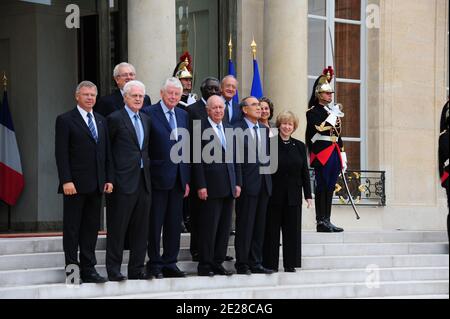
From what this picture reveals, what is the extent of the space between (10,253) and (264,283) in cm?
249

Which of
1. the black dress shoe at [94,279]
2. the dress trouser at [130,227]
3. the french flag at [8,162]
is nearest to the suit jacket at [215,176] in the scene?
the dress trouser at [130,227]

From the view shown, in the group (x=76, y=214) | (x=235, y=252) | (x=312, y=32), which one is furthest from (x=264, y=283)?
(x=312, y=32)

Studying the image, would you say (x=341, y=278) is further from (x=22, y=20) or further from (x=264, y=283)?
(x=22, y=20)

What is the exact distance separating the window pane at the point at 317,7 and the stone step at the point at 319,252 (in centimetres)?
431

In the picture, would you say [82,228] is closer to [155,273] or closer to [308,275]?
[155,273]

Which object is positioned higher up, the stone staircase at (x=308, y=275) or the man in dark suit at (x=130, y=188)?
the man in dark suit at (x=130, y=188)

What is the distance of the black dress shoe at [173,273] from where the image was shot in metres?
10.5

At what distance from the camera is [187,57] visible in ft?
42.4

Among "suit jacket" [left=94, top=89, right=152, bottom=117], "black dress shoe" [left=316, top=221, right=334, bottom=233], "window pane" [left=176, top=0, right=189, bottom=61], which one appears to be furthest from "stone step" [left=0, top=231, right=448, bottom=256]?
"window pane" [left=176, top=0, right=189, bottom=61]

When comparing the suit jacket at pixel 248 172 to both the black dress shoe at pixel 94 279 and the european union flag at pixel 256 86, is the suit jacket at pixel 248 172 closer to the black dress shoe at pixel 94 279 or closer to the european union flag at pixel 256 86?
the black dress shoe at pixel 94 279

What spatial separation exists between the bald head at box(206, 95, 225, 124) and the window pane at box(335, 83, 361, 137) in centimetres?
605

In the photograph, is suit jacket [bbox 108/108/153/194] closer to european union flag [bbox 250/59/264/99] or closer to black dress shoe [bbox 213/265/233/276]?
black dress shoe [bbox 213/265/233/276]

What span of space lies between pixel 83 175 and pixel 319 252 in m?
3.70

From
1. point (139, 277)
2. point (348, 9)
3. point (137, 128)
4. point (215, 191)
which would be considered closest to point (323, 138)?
point (215, 191)
